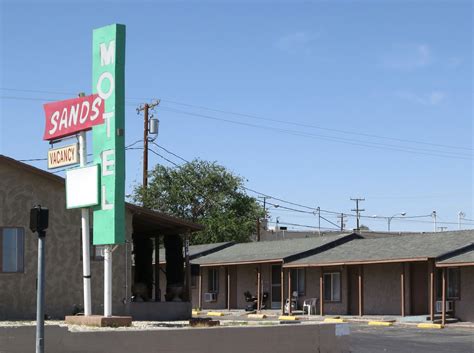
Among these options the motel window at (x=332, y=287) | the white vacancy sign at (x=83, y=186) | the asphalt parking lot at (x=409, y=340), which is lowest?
the asphalt parking lot at (x=409, y=340)

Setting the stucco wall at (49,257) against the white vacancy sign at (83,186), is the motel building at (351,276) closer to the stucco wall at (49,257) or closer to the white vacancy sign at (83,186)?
the stucco wall at (49,257)

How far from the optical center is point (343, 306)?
37125mm

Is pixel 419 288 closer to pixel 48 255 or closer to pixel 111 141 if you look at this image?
pixel 48 255

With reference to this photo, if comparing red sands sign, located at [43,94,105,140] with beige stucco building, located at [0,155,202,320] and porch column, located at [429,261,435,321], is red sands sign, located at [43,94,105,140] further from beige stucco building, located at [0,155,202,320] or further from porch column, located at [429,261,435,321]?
porch column, located at [429,261,435,321]

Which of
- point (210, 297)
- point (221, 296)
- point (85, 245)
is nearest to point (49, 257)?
point (85, 245)

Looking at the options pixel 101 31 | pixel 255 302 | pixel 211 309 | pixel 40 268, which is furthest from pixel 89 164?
pixel 211 309

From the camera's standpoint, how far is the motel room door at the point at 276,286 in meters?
41.6

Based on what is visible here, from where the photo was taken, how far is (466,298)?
32062 mm

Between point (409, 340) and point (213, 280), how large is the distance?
22.9 m

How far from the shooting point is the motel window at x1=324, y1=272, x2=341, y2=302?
37719 mm

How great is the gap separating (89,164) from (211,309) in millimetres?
26980

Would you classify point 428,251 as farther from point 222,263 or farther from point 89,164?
point 89,164

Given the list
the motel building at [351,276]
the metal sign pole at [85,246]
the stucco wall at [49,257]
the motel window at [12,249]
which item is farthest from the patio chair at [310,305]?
the metal sign pole at [85,246]

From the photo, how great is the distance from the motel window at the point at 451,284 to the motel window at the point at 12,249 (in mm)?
17902
